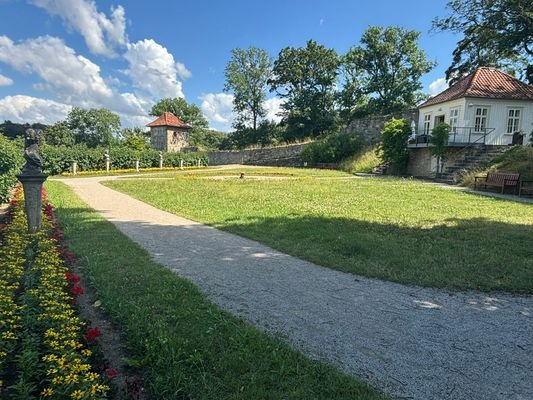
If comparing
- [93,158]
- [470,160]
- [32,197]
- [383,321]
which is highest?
[470,160]

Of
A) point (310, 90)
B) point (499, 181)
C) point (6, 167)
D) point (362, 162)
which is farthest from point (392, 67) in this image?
point (6, 167)

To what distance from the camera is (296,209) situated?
10.8 m

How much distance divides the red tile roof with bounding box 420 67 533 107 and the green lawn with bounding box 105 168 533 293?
46.6 ft

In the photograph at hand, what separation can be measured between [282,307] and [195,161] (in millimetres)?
39893

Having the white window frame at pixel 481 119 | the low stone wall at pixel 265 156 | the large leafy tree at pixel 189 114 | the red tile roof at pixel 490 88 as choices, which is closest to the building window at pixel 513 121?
the red tile roof at pixel 490 88

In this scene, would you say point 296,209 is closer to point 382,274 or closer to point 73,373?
point 382,274

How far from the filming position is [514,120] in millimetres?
25422

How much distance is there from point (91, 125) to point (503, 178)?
7850cm

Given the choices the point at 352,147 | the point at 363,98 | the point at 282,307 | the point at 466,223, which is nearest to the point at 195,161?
the point at 352,147

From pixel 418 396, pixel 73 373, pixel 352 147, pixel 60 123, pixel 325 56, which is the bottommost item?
pixel 418 396

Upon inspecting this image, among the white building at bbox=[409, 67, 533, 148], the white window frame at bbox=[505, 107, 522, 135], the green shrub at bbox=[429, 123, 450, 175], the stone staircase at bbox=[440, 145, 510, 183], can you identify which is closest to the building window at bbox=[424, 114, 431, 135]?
the white building at bbox=[409, 67, 533, 148]

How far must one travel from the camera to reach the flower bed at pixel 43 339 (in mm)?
2367

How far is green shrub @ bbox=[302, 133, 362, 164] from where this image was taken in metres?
35.2

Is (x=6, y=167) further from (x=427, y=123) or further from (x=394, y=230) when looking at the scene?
(x=427, y=123)
